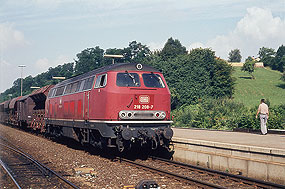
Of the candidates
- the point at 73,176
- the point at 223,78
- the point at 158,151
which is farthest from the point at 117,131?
the point at 223,78

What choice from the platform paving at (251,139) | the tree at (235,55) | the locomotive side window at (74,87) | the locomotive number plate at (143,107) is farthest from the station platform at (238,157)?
the tree at (235,55)

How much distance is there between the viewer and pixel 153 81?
46.6 feet

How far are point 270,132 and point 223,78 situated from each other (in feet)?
164

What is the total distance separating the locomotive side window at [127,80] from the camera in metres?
13.6

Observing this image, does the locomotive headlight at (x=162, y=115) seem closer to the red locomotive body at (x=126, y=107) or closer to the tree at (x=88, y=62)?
the red locomotive body at (x=126, y=107)

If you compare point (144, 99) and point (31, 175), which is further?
point (144, 99)

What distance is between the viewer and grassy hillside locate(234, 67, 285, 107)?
7194 cm

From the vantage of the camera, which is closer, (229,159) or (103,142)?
(229,159)

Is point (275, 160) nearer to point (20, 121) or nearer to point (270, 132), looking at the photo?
point (270, 132)

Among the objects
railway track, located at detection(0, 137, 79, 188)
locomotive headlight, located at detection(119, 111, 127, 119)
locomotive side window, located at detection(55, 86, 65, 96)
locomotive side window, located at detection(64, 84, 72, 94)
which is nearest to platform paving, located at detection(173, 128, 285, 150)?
locomotive headlight, located at detection(119, 111, 127, 119)

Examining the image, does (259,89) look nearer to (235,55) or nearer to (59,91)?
(59,91)

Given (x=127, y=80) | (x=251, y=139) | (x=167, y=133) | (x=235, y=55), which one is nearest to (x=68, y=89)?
(x=127, y=80)

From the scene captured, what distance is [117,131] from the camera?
12852 mm

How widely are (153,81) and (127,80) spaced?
3.80 ft
